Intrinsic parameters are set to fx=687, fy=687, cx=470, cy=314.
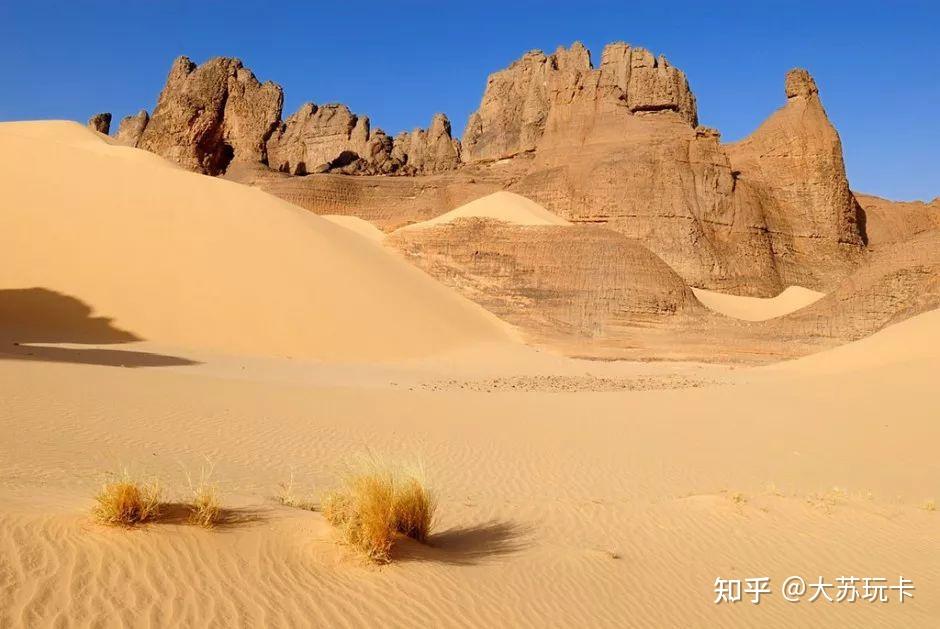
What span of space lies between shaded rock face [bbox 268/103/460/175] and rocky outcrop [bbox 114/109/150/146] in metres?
15.5

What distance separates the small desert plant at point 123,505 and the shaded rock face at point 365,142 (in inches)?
2380

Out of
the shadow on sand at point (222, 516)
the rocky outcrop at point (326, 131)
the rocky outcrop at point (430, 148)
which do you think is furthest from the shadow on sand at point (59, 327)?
the rocky outcrop at point (430, 148)

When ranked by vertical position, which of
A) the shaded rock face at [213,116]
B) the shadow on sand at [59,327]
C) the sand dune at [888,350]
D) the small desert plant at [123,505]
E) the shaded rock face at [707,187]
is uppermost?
the shaded rock face at [213,116]

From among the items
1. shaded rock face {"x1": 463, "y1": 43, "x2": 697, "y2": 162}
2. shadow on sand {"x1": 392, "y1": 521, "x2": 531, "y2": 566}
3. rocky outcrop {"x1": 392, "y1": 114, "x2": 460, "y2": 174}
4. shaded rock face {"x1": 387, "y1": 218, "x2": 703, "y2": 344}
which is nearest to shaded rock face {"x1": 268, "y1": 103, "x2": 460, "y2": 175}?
rocky outcrop {"x1": 392, "y1": 114, "x2": 460, "y2": 174}

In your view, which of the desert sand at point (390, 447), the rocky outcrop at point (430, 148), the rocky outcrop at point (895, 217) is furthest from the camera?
the rocky outcrop at point (430, 148)

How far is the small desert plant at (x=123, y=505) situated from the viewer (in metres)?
3.66

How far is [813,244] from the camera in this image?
141 ft

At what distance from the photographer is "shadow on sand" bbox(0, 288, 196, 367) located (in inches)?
632

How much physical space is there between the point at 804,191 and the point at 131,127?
6424 centimetres

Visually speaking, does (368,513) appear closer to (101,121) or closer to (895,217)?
(895,217)

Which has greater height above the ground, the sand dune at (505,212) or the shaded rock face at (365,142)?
the shaded rock face at (365,142)

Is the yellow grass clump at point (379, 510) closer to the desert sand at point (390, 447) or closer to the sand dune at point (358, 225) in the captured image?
the desert sand at point (390, 447)

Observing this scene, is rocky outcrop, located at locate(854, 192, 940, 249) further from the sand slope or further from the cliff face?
the sand slope

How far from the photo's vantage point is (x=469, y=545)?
16.4ft
